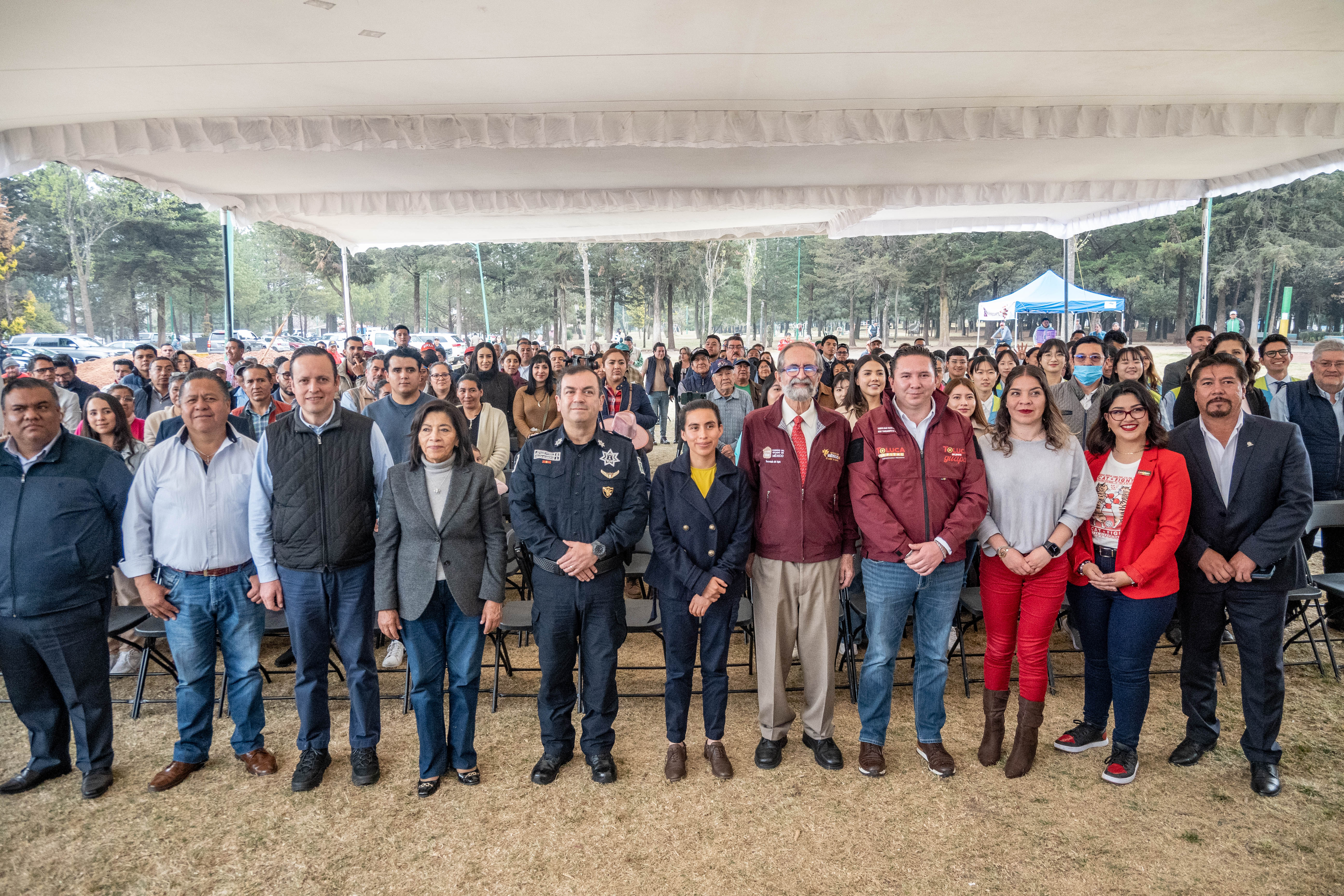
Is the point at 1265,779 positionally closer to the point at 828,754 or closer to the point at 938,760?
the point at 938,760

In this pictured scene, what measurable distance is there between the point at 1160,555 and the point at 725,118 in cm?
445

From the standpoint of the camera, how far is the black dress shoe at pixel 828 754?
3197 mm

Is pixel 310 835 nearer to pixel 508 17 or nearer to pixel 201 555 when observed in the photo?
pixel 201 555

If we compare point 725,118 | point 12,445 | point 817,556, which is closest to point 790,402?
point 817,556

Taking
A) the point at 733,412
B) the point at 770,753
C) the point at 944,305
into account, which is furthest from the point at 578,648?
the point at 944,305

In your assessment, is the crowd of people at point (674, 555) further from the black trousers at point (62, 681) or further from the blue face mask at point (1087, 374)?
the blue face mask at point (1087, 374)

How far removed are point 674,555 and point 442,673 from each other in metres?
1.07

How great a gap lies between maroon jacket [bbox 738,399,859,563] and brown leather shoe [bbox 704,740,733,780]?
88 cm

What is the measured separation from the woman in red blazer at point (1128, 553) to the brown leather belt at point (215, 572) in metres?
3.56

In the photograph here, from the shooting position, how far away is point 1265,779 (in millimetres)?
2957

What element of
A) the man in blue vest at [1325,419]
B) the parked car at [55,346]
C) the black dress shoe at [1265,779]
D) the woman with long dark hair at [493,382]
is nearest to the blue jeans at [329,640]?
the black dress shoe at [1265,779]

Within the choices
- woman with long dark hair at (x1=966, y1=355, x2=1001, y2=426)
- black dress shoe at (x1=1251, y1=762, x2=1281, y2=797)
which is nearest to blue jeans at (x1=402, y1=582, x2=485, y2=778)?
black dress shoe at (x1=1251, y1=762, x2=1281, y2=797)

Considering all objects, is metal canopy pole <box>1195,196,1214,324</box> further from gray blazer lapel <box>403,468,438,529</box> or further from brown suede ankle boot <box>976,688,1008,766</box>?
gray blazer lapel <box>403,468,438,529</box>

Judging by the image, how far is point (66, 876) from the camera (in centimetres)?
261
